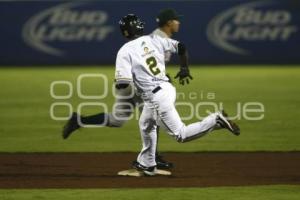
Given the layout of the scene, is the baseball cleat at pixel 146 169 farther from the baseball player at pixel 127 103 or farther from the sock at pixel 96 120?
the sock at pixel 96 120

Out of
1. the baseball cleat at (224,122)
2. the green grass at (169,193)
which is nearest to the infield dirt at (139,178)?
→ the green grass at (169,193)

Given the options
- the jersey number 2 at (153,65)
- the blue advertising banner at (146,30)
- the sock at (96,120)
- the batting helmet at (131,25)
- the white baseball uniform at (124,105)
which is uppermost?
the blue advertising banner at (146,30)

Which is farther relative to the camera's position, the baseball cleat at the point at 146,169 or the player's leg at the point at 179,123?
the baseball cleat at the point at 146,169

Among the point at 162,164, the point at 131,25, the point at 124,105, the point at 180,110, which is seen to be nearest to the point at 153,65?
the point at 131,25

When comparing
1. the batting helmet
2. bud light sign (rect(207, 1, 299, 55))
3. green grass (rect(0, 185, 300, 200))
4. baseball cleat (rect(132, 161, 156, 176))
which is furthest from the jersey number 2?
bud light sign (rect(207, 1, 299, 55))

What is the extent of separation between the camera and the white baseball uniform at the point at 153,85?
8.98 meters

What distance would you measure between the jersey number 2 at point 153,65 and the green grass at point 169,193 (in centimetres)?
134

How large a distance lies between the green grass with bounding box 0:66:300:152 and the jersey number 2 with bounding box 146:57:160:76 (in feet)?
9.28

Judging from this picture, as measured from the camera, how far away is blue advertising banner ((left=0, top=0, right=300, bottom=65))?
1033 inches

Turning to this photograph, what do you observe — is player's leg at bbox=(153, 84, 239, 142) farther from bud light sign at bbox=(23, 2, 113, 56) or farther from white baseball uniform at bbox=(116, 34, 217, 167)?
bud light sign at bbox=(23, 2, 113, 56)

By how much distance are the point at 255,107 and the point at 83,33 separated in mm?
10760

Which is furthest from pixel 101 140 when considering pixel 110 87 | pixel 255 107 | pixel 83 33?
pixel 83 33

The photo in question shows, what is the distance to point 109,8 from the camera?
1047 inches

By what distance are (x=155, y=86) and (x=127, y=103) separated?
2.23ft
